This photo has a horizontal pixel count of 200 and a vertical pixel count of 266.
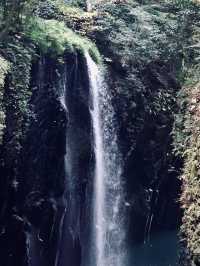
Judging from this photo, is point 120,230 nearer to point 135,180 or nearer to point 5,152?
point 135,180

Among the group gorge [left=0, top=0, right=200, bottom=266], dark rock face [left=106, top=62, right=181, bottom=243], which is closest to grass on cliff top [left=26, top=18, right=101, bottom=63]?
gorge [left=0, top=0, right=200, bottom=266]

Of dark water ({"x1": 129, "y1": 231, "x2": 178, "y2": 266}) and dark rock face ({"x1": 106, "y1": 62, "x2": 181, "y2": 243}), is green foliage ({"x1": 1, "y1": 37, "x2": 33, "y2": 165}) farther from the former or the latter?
dark water ({"x1": 129, "y1": 231, "x2": 178, "y2": 266})

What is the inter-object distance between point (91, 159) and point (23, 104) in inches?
117

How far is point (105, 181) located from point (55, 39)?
3.51 metres

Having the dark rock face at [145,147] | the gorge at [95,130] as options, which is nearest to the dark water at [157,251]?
the gorge at [95,130]

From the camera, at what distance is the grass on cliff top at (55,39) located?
35.4ft

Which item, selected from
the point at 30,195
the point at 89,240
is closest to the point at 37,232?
the point at 30,195

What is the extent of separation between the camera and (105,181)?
12133 millimetres

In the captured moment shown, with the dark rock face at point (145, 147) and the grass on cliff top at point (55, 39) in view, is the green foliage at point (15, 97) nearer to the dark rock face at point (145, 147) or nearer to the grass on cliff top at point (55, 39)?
the grass on cliff top at point (55, 39)

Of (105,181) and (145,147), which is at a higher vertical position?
(145,147)

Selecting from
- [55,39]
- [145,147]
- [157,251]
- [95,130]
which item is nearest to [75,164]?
[95,130]

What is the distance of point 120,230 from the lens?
12.8 metres

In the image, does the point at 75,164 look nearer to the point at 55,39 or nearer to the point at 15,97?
the point at 55,39

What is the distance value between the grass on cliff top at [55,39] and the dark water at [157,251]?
4.82 m
